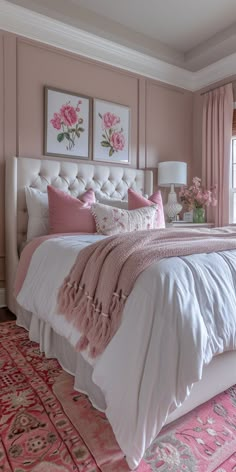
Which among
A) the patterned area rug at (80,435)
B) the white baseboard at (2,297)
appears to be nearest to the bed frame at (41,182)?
the white baseboard at (2,297)

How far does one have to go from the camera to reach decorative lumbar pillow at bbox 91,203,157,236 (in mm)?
2225

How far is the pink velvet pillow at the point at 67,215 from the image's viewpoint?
242 centimetres

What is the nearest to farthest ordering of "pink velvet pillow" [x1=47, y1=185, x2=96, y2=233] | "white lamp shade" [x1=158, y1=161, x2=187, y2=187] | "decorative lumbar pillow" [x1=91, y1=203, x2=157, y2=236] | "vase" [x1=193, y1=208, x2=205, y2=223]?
"decorative lumbar pillow" [x1=91, y1=203, x2=157, y2=236] → "pink velvet pillow" [x1=47, y1=185, x2=96, y2=233] → "white lamp shade" [x1=158, y1=161, x2=187, y2=187] → "vase" [x1=193, y1=208, x2=205, y2=223]

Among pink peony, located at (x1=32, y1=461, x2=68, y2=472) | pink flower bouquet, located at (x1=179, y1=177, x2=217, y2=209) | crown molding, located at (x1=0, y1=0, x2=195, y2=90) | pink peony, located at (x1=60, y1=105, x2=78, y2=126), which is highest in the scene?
crown molding, located at (x1=0, y1=0, x2=195, y2=90)

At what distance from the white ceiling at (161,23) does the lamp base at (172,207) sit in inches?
65.7

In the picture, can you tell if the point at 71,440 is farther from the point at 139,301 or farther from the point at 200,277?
the point at 200,277

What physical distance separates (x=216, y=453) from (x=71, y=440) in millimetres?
536

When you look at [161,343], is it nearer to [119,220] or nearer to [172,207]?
[119,220]

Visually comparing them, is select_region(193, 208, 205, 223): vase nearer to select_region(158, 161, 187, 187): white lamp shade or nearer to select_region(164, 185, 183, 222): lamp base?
select_region(164, 185, 183, 222): lamp base

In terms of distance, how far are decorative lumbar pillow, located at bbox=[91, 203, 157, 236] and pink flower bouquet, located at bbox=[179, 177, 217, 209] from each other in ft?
4.94

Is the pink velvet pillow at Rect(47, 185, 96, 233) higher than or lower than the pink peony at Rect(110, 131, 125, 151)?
lower

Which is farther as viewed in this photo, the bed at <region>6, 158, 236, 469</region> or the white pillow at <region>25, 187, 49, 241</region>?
the white pillow at <region>25, 187, 49, 241</region>

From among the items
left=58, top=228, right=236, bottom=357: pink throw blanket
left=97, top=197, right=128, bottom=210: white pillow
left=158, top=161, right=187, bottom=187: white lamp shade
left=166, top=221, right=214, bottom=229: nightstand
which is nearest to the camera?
left=58, top=228, right=236, bottom=357: pink throw blanket

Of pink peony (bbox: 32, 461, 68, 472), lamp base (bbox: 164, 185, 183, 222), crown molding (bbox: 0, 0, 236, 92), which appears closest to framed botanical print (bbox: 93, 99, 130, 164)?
crown molding (bbox: 0, 0, 236, 92)
